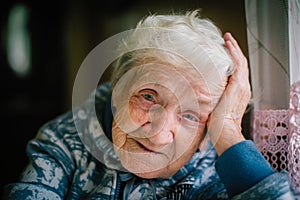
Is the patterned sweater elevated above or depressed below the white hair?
below

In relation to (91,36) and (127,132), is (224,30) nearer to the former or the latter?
(127,132)

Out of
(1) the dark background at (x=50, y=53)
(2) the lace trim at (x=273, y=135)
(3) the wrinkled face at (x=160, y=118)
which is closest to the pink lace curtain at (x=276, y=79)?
(2) the lace trim at (x=273, y=135)

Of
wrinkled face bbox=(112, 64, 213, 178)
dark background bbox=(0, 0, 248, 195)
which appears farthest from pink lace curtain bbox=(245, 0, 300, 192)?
dark background bbox=(0, 0, 248, 195)

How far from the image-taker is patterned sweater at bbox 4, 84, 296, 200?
923 mm

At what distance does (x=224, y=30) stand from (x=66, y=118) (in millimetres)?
456

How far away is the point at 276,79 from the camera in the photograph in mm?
890

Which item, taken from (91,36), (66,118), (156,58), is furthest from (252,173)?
(91,36)

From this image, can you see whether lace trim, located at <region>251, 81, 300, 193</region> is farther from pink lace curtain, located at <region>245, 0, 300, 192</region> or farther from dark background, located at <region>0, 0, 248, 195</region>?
dark background, located at <region>0, 0, 248, 195</region>

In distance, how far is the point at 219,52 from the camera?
2.80 feet

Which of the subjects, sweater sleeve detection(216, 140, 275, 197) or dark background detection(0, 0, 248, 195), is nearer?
sweater sleeve detection(216, 140, 275, 197)

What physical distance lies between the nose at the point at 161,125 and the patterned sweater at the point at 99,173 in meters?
0.10

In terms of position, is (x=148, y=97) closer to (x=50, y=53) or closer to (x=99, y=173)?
(x=99, y=173)

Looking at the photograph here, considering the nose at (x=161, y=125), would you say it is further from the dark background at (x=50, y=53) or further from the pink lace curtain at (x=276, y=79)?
the dark background at (x=50, y=53)

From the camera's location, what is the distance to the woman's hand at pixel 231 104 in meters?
0.87
